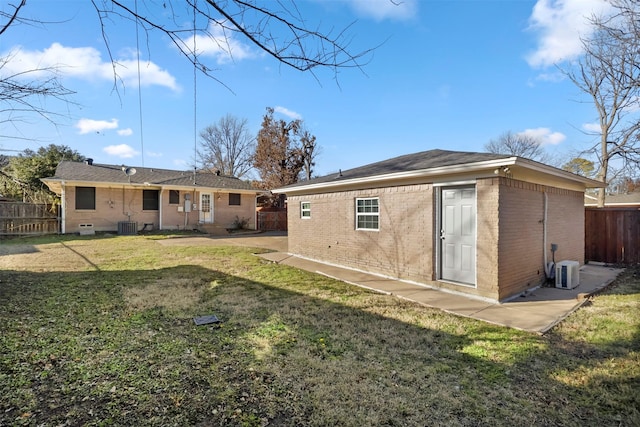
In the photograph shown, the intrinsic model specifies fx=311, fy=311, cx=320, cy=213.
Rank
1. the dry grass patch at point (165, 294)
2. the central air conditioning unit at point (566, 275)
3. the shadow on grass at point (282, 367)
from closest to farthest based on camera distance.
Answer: the shadow on grass at point (282, 367)
the dry grass patch at point (165, 294)
the central air conditioning unit at point (566, 275)

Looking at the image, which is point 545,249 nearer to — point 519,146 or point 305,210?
point 305,210

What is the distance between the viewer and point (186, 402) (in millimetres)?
2762

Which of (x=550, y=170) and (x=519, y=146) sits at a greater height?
(x=519, y=146)

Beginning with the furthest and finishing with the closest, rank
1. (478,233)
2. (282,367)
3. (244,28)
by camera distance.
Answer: (478,233) → (282,367) → (244,28)

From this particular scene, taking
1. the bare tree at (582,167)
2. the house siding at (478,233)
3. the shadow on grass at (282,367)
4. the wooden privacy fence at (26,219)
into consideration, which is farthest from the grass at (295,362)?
the bare tree at (582,167)

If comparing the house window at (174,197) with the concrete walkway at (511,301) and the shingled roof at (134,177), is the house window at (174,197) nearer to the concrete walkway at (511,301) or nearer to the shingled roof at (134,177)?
the shingled roof at (134,177)

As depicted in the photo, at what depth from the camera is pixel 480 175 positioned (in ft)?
20.4

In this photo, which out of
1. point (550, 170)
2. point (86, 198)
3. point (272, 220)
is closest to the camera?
point (550, 170)

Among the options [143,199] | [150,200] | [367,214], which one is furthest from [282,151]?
[367,214]

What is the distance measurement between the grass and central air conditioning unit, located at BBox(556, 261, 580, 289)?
76cm

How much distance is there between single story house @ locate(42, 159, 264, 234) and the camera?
1681 centimetres

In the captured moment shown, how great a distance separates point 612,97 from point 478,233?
42.1 feet

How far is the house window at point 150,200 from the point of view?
733 inches

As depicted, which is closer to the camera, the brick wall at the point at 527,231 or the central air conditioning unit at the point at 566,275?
the brick wall at the point at 527,231
